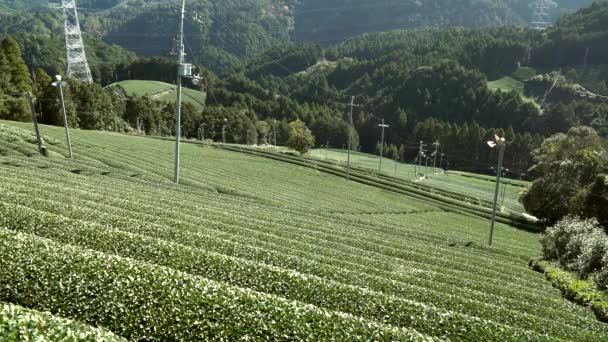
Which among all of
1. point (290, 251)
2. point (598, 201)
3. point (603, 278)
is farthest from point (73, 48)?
point (603, 278)

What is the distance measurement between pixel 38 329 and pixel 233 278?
787 cm

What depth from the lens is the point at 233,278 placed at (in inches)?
660

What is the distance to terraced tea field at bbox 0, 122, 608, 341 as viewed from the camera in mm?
12344

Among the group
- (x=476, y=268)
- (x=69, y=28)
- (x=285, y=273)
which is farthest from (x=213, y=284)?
(x=69, y=28)

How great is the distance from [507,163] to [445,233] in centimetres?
14069

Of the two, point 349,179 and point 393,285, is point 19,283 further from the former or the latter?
point 349,179

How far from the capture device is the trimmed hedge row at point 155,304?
39.7 ft

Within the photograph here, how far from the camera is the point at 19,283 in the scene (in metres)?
12.6

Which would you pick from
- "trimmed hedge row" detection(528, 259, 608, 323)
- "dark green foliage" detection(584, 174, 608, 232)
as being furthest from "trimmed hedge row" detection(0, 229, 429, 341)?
"dark green foliage" detection(584, 174, 608, 232)

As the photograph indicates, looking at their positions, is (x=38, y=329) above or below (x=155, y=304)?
above

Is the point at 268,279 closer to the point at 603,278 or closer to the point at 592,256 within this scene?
the point at 603,278

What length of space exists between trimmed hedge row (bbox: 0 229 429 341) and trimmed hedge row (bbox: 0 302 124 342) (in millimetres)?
1783

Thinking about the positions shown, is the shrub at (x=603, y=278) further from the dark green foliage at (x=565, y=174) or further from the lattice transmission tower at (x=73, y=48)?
the lattice transmission tower at (x=73, y=48)

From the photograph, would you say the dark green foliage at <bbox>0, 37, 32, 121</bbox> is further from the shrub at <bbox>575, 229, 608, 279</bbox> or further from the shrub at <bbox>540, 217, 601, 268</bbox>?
the shrub at <bbox>575, 229, 608, 279</bbox>
